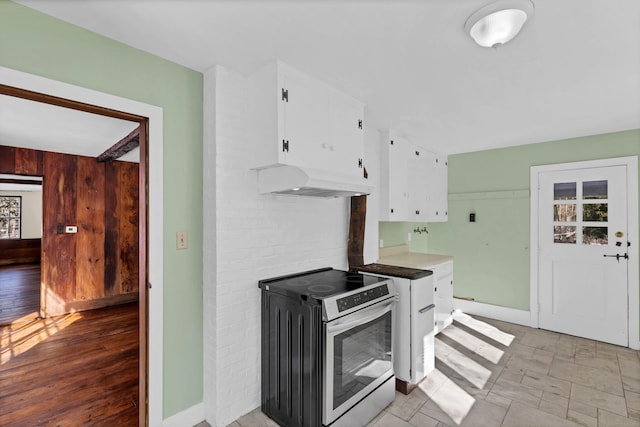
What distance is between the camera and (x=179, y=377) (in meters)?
2.07

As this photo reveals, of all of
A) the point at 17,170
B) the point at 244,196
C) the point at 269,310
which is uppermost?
the point at 17,170

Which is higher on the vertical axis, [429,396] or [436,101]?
[436,101]

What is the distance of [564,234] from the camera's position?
383 cm

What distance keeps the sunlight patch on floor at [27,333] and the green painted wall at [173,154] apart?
2.24 m

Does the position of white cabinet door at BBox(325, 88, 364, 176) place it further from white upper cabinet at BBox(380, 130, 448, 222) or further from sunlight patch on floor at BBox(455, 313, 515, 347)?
sunlight patch on floor at BBox(455, 313, 515, 347)

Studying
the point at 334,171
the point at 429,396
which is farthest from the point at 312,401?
the point at 334,171

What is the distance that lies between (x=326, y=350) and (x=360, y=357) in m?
0.43

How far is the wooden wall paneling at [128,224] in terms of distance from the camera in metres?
4.96

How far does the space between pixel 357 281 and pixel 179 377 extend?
1405mm

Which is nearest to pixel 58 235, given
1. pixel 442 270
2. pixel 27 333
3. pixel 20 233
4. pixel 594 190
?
pixel 27 333

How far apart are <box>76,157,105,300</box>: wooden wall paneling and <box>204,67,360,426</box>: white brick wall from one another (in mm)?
3642

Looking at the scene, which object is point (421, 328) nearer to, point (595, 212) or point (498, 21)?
point (498, 21)

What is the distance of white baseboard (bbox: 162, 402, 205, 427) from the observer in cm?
201

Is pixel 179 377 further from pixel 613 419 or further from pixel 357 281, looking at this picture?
pixel 613 419
